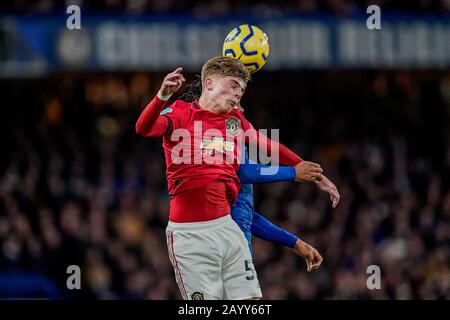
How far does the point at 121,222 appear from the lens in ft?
50.9

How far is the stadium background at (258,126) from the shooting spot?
46.2 feet

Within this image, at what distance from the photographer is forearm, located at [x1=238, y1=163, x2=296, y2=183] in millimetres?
6324

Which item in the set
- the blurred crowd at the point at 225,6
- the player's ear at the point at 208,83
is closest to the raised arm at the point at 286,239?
the player's ear at the point at 208,83

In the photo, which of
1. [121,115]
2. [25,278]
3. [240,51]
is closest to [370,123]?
[121,115]

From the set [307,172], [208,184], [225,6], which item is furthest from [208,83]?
[225,6]

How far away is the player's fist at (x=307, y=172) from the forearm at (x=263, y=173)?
0.03 meters

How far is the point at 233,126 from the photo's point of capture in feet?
21.5

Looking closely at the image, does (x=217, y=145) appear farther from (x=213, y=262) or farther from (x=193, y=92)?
(x=213, y=262)

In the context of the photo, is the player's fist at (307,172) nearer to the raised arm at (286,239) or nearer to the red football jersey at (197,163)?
the red football jersey at (197,163)

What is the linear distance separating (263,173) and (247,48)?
1086 mm

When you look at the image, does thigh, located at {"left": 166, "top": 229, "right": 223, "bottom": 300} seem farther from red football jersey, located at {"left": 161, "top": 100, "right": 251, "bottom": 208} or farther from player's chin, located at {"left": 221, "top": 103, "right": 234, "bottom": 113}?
player's chin, located at {"left": 221, "top": 103, "right": 234, "bottom": 113}

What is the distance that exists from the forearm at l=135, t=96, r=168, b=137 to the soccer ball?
112cm

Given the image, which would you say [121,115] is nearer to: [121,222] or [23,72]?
[23,72]

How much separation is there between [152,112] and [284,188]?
10.5 meters
